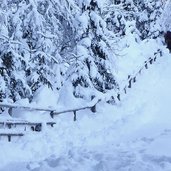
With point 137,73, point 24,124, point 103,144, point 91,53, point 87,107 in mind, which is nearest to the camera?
point 103,144

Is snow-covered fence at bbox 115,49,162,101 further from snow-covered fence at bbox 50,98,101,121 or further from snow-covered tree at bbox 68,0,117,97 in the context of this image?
snow-covered fence at bbox 50,98,101,121

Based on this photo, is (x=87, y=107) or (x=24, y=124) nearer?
(x=24, y=124)

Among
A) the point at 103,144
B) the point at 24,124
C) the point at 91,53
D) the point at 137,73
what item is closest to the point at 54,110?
the point at 24,124

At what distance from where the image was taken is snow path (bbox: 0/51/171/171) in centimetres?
1061

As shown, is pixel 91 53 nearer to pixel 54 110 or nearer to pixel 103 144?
pixel 54 110

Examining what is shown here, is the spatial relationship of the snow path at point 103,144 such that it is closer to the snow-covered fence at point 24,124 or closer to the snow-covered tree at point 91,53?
the snow-covered fence at point 24,124

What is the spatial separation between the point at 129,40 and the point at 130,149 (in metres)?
22.8

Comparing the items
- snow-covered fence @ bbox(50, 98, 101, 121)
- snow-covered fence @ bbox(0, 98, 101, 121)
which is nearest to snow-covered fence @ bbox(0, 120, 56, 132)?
snow-covered fence @ bbox(0, 98, 101, 121)

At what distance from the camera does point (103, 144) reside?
12.8 m

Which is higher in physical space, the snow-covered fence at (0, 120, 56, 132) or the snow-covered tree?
the snow-covered tree

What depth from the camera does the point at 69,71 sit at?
1811 centimetres

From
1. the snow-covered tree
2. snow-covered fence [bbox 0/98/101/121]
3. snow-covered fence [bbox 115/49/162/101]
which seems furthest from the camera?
snow-covered fence [bbox 115/49/162/101]

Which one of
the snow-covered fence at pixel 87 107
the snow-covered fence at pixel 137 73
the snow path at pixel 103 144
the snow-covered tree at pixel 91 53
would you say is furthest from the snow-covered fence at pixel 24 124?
the snow-covered fence at pixel 137 73

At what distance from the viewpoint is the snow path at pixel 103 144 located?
10606 millimetres
